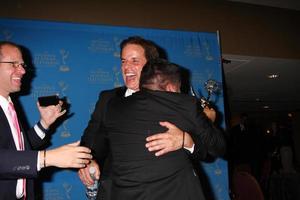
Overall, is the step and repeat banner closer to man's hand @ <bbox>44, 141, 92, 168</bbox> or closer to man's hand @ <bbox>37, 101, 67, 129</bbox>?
man's hand @ <bbox>37, 101, 67, 129</bbox>

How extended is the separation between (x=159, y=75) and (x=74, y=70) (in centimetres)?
166

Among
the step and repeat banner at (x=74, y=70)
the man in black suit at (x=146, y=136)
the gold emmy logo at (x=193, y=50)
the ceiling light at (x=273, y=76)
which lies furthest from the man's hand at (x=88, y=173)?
the ceiling light at (x=273, y=76)

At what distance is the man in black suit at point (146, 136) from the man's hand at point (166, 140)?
3 centimetres

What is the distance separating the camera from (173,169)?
148 cm

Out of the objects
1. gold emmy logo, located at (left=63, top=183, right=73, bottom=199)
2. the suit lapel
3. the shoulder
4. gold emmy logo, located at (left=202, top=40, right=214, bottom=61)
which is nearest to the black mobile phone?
the shoulder

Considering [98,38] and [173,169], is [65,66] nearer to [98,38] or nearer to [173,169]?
[98,38]

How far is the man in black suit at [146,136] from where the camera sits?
1.45 meters

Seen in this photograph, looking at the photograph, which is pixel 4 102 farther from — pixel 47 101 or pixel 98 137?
pixel 98 137

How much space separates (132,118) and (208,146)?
1.52ft

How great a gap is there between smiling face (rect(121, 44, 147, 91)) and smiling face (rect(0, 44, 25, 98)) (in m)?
0.73

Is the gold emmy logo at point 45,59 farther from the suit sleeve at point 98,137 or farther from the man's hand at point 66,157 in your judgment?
the man's hand at point 66,157

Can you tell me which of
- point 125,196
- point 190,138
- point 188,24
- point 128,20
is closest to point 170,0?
point 188,24

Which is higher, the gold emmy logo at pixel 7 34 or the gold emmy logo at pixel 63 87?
the gold emmy logo at pixel 7 34

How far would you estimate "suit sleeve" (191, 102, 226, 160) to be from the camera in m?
1.52
